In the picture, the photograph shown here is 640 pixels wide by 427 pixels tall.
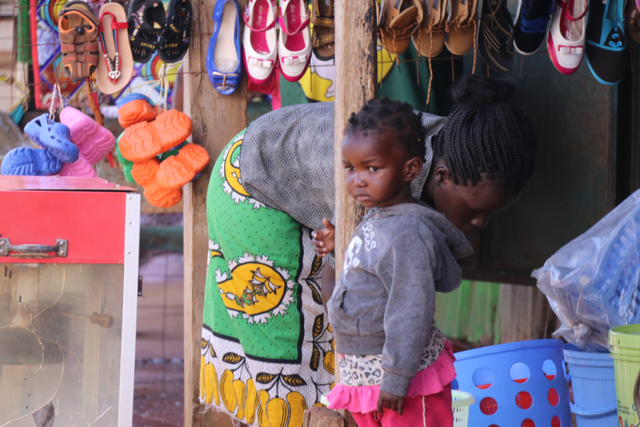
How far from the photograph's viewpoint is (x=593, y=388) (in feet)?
7.55

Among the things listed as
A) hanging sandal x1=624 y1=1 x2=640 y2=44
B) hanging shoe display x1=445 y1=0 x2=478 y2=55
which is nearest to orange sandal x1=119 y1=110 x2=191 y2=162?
hanging shoe display x1=445 y1=0 x2=478 y2=55

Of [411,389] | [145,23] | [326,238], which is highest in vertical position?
[145,23]

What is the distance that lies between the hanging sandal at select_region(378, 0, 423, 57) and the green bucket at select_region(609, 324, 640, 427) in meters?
1.24

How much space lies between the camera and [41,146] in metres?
2.90

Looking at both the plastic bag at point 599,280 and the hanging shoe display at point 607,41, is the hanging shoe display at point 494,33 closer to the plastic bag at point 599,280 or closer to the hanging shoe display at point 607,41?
the hanging shoe display at point 607,41

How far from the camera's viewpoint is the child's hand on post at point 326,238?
181cm

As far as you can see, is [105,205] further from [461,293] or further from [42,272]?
[461,293]

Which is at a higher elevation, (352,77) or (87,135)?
(352,77)

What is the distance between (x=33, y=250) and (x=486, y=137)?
4.34 feet

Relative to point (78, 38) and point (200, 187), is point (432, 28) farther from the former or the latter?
point (78, 38)

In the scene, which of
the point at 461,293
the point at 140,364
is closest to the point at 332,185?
the point at 461,293

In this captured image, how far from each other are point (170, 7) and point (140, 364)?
3090mm

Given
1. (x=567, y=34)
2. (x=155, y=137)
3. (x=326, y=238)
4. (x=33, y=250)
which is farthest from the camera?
(x=155, y=137)

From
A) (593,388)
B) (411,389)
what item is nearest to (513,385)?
(593,388)
